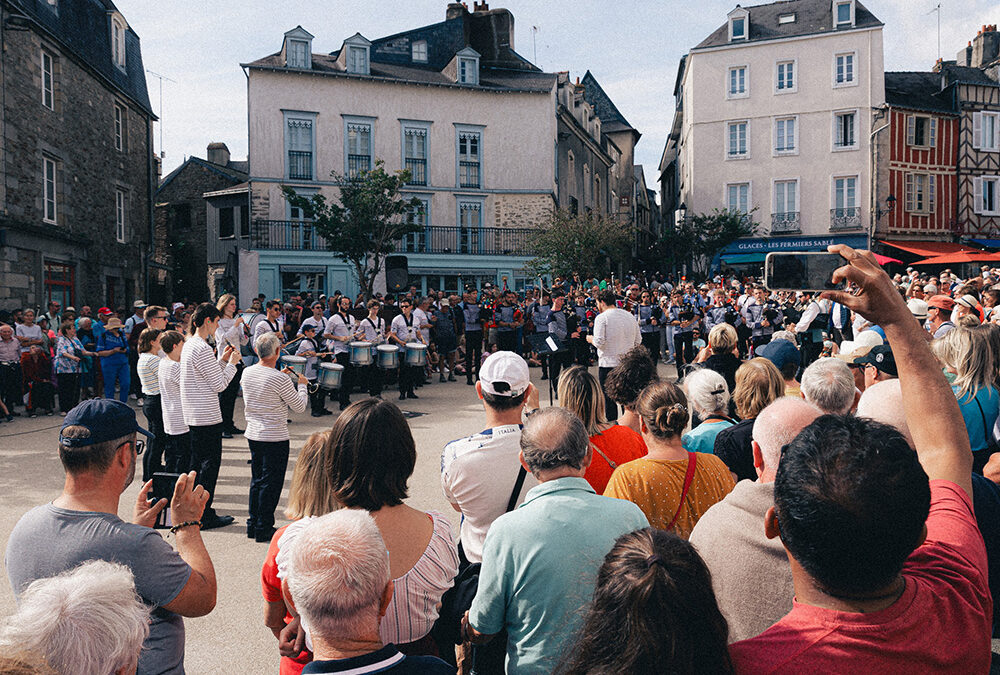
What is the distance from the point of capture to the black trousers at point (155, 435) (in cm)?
694

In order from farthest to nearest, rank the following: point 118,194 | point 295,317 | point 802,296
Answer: point 118,194 → point 295,317 → point 802,296

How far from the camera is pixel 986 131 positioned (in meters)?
34.8

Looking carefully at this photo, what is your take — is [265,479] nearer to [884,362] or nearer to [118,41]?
[884,362]

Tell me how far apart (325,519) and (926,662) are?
1419 mm

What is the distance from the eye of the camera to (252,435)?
19.4 ft

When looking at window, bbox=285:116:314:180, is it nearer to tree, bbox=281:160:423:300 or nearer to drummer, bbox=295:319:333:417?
tree, bbox=281:160:423:300

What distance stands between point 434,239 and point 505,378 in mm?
28044

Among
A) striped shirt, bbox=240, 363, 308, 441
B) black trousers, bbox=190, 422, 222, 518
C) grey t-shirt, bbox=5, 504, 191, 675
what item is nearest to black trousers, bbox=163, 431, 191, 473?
black trousers, bbox=190, 422, 222, 518

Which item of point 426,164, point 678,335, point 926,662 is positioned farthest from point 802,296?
point 426,164

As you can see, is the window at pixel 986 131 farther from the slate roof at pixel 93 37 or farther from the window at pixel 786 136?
the slate roof at pixel 93 37

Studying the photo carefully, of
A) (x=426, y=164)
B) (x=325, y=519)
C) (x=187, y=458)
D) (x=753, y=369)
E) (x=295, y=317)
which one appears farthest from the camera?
(x=426, y=164)

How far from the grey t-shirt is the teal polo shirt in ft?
3.57

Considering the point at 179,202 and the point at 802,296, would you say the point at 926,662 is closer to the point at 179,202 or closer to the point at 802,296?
the point at 802,296

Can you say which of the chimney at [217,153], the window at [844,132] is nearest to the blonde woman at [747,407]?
the window at [844,132]
